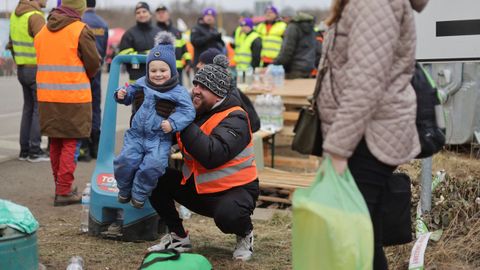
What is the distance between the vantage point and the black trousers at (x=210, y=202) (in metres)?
3.96

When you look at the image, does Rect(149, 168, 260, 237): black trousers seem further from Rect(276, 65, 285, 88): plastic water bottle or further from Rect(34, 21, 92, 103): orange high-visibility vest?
Rect(276, 65, 285, 88): plastic water bottle

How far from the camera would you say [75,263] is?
3.94 metres

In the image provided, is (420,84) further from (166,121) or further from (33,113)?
(33,113)

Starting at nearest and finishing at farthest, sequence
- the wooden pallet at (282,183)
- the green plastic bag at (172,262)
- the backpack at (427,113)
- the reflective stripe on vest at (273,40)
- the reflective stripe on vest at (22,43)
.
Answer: the backpack at (427,113) < the green plastic bag at (172,262) < the wooden pallet at (282,183) < the reflective stripe on vest at (22,43) < the reflective stripe on vest at (273,40)

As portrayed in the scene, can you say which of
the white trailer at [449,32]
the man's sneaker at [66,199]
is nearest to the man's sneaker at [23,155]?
the man's sneaker at [66,199]

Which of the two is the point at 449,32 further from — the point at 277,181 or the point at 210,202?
the point at 277,181

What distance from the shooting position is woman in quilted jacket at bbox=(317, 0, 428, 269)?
261 centimetres

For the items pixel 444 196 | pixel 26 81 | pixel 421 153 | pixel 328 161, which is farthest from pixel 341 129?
pixel 26 81

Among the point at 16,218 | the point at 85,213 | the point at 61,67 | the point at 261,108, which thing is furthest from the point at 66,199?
the point at 261,108

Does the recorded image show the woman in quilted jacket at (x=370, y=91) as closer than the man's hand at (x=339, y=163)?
Yes

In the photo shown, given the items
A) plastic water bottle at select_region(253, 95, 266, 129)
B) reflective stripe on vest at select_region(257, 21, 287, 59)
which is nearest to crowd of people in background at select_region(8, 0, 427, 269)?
plastic water bottle at select_region(253, 95, 266, 129)

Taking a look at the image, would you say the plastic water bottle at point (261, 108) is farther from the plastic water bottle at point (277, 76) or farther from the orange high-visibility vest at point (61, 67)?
the orange high-visibility vest at point (61, 67)

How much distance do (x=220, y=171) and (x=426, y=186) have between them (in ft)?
4.06

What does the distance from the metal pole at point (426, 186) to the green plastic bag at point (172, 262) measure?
140cm
